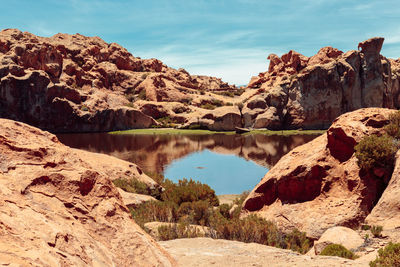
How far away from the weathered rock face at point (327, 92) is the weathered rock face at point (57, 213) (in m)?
65.6

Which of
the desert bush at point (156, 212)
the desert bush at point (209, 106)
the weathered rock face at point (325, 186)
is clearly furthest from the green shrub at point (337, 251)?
the desert bush at point (209, 106)

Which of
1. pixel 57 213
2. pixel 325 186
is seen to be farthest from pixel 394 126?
pixel 57 213

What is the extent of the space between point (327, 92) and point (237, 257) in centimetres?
7073

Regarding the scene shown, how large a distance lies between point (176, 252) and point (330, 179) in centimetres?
637

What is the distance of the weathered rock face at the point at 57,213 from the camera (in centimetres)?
343

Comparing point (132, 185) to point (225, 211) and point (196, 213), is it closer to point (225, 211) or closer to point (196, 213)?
point (196, 213)

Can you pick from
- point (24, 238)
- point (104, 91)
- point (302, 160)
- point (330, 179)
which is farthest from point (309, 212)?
point (104, 91)

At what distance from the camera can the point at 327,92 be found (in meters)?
70.2

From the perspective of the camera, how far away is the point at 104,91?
8594 cm

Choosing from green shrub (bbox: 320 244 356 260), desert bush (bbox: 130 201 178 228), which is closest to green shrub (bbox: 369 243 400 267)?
green shrub (bbox: 320 244 356 260)

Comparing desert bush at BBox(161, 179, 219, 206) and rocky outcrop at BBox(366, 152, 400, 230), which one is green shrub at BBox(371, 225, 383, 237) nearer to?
rocky outcrop at BBox(366, 152, 400, 230)

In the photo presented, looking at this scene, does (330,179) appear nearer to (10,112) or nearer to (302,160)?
(302,160)

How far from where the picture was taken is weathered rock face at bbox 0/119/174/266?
3.43m

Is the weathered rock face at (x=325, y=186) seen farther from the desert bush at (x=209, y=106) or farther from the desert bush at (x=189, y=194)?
the desert bush at (x=209, y=106)
